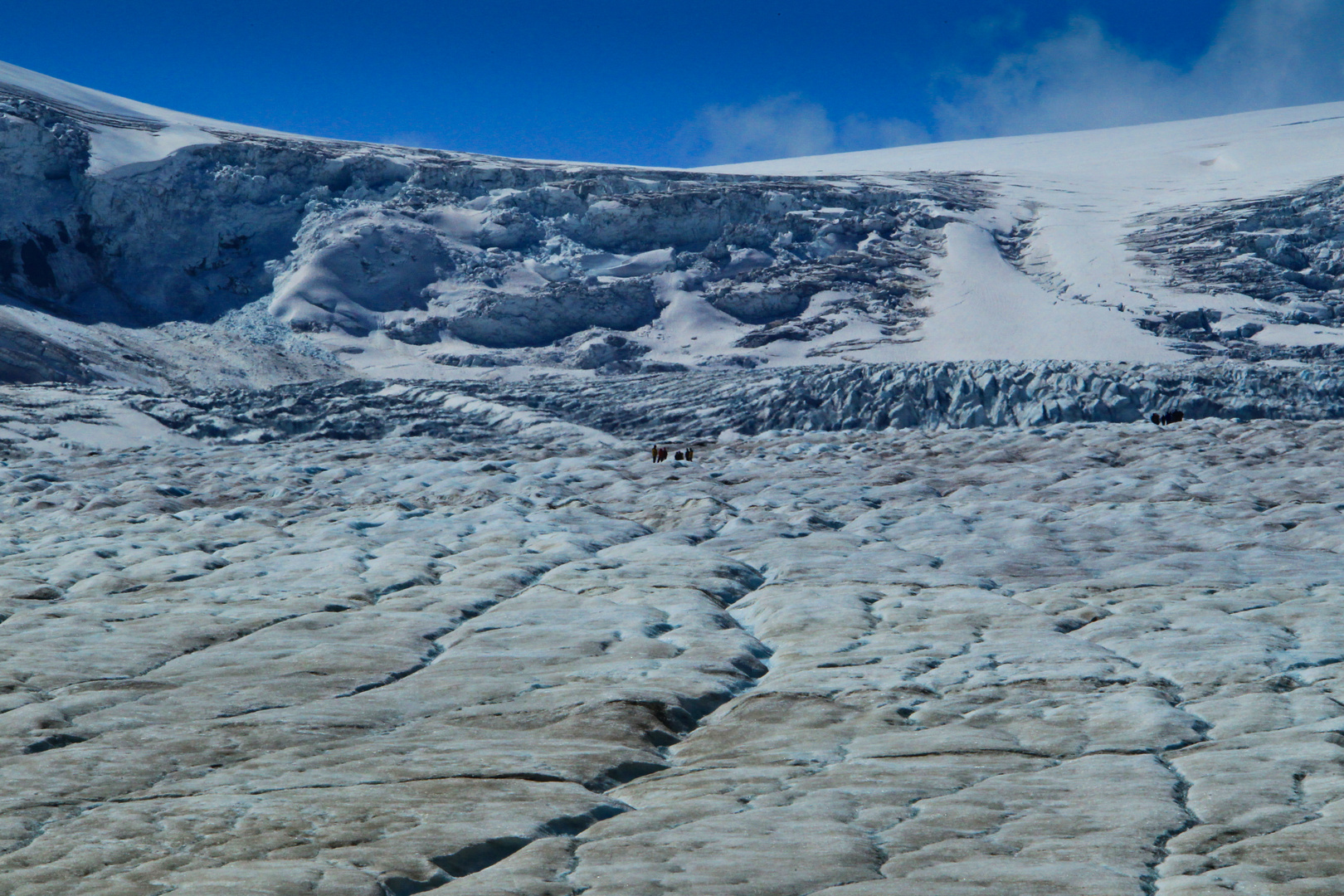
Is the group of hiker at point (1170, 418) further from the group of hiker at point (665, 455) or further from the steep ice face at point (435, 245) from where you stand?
the steep ice face at point (435, 245)

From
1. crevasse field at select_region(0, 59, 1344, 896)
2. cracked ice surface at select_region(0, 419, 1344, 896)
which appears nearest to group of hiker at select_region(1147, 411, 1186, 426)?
crevasse field at select_region(0, 59, 1344, 896)

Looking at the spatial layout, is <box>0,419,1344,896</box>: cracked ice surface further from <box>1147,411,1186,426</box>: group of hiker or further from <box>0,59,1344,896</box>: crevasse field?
<box>1147,411,1186,426</box>: group of hiker

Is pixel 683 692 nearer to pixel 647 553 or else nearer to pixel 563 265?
pixel 647 553

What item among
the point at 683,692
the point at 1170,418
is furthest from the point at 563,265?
the point at 683,692

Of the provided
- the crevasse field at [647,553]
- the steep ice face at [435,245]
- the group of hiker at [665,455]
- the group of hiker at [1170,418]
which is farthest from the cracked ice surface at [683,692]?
the steep ice face at [435,245]

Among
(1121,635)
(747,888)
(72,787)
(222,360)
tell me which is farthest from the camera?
(222,360)

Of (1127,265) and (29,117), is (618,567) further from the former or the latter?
(29,117)

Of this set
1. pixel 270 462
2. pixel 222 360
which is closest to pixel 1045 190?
pixel 222 360
